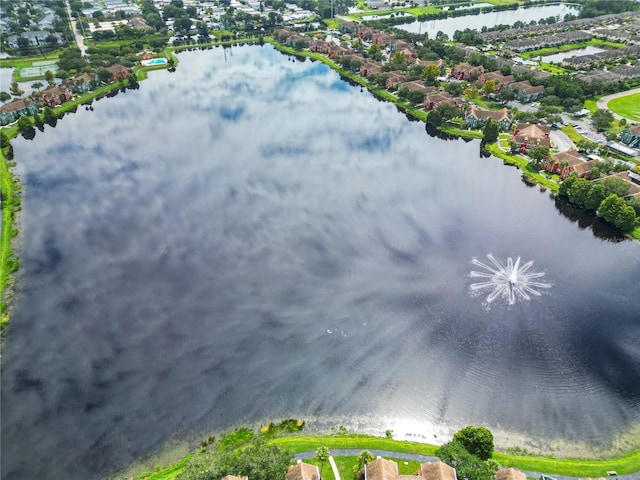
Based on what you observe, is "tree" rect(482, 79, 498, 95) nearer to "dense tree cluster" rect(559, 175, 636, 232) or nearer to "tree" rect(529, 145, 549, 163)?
"tree" rect(529, 145, 549, 163)

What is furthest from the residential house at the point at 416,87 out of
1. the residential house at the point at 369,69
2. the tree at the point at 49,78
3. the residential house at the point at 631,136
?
the tree at the point at 49,78

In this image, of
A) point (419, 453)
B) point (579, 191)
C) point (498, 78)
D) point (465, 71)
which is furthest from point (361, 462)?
point (465, 71)

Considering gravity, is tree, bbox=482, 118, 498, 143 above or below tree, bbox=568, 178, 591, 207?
above

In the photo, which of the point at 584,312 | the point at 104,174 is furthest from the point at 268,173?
the point at 584,312

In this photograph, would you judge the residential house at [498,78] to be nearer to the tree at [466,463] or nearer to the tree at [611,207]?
the tree at [611,207]

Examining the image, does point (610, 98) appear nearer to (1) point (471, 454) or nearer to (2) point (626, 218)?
(2) point (626, 218)

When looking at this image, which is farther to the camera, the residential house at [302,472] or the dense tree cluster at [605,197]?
the dense tree cluster at [605,197]

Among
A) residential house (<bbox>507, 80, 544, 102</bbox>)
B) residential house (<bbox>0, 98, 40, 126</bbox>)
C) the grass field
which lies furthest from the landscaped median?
residential house (<bbox>0, 98, 40, 126</bbox>)

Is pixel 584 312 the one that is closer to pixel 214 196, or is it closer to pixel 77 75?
pixel 214 196
